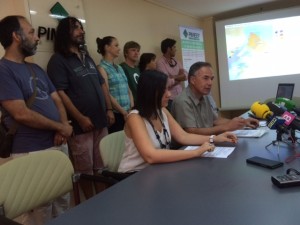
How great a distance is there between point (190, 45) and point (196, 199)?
13.7ft

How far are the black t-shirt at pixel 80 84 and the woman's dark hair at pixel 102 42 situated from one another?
47 centimetres

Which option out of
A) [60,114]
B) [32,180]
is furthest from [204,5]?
[32,180]

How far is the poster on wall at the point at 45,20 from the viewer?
2564mm

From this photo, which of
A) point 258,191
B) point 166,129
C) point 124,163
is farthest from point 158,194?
point 166,129

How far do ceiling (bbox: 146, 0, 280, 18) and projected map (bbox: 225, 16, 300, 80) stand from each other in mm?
362

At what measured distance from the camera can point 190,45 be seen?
4934 mm

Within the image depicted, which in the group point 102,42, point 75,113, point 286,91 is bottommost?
point 286,91

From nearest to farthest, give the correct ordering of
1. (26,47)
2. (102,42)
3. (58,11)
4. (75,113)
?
1. (26,47)
2. (75,113)
3. (58,11)
4. (102,42)

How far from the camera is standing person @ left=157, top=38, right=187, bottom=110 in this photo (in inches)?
164

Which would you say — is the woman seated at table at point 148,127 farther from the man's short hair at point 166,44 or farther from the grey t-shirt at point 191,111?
the man's short hair at point 166,44

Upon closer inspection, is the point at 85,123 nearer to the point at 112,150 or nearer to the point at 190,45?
the point at 112,150

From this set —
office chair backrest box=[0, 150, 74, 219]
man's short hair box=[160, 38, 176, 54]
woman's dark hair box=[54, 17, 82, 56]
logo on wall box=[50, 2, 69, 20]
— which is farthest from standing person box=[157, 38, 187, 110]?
office chair backrest box=[0, 150, 74, 219]

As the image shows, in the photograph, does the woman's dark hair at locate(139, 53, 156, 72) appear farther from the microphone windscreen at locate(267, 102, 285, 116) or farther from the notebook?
the microphone windscreen at locate(267, 102, 285, 116)

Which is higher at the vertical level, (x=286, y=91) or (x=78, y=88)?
(x=78, y=88)
